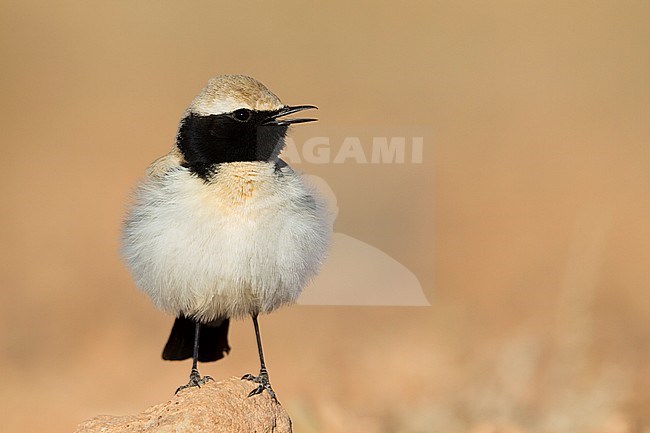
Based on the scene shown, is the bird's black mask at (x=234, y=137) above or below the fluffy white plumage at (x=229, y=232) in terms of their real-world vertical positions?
above

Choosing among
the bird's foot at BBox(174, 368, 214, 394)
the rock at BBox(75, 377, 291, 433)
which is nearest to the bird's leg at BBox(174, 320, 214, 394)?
the bird's foot at BBox(174, 368, 214, 394)

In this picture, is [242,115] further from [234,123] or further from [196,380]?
[196,380]

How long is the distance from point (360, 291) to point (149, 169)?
96.1 inches

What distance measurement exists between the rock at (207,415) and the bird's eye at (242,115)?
115 cm

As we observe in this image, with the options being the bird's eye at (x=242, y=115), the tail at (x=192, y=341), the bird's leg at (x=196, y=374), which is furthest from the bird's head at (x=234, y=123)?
the tail at (x=192, y=341)

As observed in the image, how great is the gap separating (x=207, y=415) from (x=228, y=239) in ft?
2.55

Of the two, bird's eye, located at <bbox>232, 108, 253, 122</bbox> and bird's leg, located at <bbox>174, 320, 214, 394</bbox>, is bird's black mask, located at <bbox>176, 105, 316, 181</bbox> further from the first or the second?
bird's leg, located at <bbox>174, 320, 214, 394</bbox>

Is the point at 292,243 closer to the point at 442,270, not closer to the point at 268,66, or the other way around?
the point at 442,270

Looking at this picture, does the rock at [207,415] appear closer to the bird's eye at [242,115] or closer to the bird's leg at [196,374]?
the bird's leg at [196,374]

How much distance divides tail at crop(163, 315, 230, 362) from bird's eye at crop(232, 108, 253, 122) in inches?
48.0

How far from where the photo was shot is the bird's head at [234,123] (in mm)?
4750

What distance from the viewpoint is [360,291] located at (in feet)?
24.1

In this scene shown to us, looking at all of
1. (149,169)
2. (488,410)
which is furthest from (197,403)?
(488,410)

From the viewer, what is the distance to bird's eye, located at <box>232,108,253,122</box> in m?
4.75
